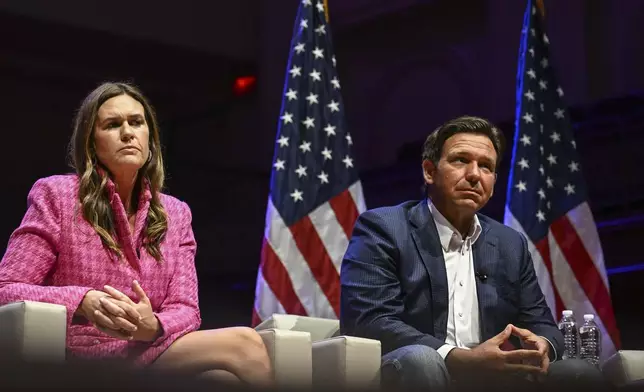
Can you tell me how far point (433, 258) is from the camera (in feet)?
8.62

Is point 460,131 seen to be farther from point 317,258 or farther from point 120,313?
point 317,258

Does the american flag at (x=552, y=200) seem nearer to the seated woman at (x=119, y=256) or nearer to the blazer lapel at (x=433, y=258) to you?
the blazer lapel at (x=433, y=258)

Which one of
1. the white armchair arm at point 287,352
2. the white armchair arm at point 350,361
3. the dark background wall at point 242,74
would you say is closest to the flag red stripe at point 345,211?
the dark background wall at point 242,74

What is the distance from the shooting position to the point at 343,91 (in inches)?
316

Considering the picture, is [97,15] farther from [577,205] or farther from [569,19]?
[577,205]

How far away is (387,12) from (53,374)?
7.11m

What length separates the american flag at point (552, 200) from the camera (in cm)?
415

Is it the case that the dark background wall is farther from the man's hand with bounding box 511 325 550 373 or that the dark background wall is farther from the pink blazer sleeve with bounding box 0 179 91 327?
the pink blazer sleeve with bounding box 0 179 91 327

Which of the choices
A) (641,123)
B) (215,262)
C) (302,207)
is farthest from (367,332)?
(215,262)

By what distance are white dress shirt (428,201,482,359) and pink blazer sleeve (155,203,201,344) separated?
28.1 inches

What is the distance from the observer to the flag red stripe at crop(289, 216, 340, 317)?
13.4ft

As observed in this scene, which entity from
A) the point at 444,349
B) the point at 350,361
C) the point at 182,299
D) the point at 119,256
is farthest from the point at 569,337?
the point at 119,256

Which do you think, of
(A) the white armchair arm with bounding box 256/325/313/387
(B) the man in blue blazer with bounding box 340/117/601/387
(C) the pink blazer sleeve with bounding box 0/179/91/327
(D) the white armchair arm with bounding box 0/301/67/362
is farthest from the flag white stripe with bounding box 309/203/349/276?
(D) the white armchair arm with bounding box 0/301/67/362

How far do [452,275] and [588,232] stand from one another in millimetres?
1819
